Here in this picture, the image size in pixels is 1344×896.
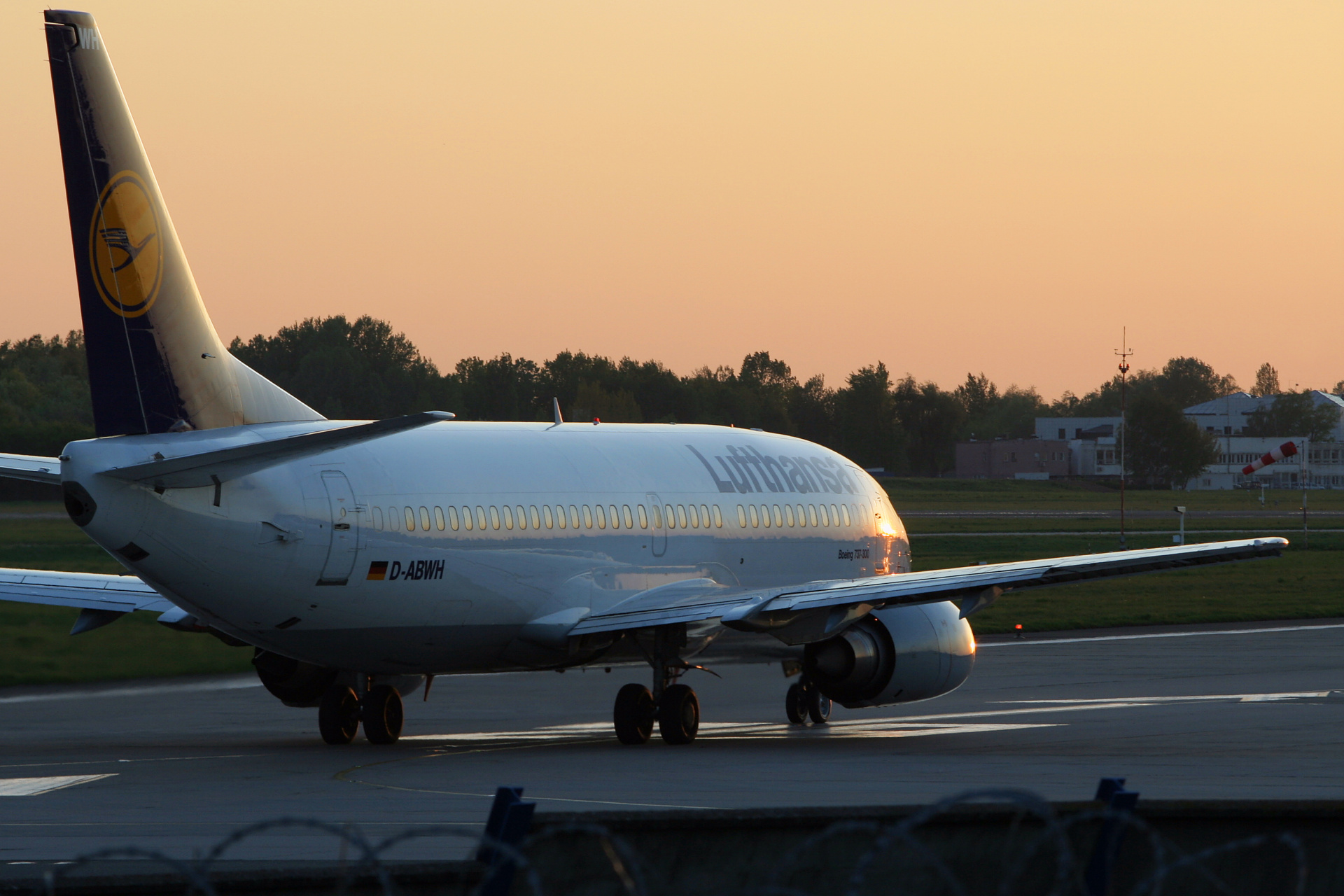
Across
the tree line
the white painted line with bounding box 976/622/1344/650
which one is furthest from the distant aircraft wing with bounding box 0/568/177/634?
the tree line

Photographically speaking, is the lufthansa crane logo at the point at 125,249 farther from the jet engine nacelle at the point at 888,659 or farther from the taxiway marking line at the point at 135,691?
the taxiway marking line at the point at 135,691

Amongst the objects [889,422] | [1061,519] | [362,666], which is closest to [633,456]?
[362,666]

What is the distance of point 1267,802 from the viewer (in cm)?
803

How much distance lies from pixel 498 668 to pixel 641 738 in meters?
2.09

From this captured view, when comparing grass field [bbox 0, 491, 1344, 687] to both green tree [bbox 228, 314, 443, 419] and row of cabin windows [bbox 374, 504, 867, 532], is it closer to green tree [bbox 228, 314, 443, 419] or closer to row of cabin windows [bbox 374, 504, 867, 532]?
row of cabin windows [bbox 374, 504, 867, 532]

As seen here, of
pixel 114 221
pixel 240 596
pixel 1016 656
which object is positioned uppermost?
pixel 114 221

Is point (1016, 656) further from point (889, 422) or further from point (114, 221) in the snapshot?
point (889, 422)

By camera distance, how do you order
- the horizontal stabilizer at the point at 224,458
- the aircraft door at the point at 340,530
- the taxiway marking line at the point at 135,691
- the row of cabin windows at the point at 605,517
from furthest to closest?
the taxiway marking line at the point at 135,691, the row of cabin windows at the point at 605,517, the aircraft door at the point at 340,530, the horizontal stabilizer at the point at 224,458

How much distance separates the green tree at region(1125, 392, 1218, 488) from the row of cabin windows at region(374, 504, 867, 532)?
144485 mm

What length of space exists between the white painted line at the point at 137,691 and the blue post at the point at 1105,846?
72.7ft

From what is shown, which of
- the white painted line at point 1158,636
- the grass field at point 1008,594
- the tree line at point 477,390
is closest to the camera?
the grass field at point 1008,594

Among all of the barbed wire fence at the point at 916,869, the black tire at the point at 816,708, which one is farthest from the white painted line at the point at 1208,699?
the barbed wire fence at the point at 916,869

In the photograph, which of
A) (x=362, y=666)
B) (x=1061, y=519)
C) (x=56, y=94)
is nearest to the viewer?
(x=56, y=94)

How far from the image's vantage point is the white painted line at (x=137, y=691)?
2728cm
